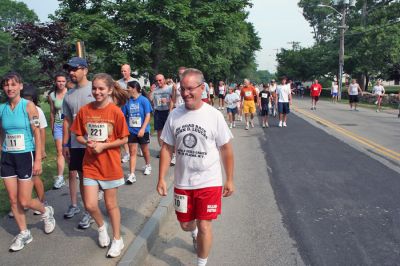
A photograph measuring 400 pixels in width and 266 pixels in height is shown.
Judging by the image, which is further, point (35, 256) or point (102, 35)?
point (102, 35)

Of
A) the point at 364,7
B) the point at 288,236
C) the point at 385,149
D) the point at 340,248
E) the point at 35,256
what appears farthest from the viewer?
the point at 364,7

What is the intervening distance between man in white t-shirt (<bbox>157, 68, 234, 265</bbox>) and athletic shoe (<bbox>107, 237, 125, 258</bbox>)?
2.67 ft

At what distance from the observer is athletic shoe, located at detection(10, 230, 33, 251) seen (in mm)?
4020

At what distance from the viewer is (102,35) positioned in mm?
21312

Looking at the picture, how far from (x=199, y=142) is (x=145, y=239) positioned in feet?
4.68

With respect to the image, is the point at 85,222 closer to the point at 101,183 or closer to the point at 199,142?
the point at 101,183

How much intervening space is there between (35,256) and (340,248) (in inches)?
124

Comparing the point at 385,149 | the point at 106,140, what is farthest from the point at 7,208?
the point at 385,149

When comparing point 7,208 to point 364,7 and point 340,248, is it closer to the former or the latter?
point 340,248

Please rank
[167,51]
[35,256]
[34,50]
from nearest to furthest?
[35,256], [34,50], [167,51]

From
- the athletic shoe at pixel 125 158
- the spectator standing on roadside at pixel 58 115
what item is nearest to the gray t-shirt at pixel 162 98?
the athletic shoe at pixel 125 158

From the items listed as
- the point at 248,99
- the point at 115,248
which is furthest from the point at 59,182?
the point at 248,99

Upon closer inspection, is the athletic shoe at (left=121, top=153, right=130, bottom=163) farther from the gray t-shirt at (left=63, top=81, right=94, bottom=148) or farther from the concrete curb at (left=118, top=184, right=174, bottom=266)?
the gray t-shirt at (left=63, top=81, right=94, bottom=148)

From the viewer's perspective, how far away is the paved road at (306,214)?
4.09 meters
